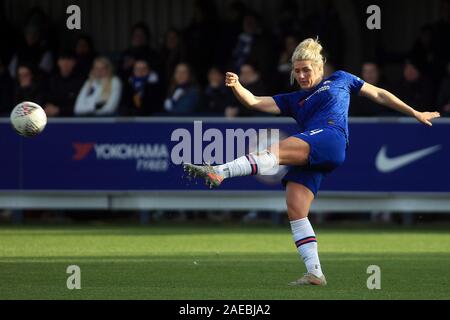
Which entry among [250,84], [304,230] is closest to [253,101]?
[304,230]

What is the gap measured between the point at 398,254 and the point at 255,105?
401cm

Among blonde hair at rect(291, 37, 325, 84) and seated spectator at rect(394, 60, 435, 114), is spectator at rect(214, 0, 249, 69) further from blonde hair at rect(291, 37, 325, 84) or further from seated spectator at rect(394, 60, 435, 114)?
blonde hair at rect(291, 37, 325, 84)

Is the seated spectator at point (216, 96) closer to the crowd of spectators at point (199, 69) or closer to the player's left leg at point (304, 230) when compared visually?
the crowd of spectators at point (199, 69)

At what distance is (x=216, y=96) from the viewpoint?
819 inches

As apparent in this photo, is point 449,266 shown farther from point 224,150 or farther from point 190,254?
point 224,150

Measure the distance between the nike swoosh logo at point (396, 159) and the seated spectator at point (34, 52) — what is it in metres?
6.15

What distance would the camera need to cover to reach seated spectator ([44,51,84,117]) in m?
20.8

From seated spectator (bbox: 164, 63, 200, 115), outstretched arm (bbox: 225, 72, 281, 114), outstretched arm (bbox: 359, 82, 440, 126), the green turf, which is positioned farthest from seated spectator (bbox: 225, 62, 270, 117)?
outstretched arm (bbox: 359, 82, 440, 126)

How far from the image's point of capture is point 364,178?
64.4 feet

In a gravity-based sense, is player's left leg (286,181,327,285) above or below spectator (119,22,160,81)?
below

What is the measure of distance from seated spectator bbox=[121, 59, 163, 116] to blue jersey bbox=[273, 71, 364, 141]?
30.9 feet

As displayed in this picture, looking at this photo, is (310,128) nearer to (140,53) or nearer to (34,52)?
(140,53)

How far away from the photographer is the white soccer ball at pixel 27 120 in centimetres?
1380

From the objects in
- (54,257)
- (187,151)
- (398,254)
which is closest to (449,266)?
(398,254)
